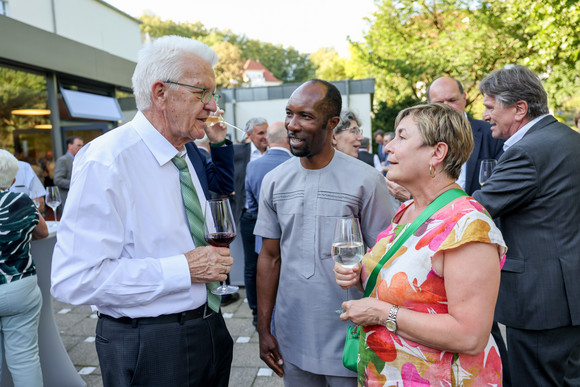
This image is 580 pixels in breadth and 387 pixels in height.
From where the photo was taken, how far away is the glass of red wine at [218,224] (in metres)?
1.88

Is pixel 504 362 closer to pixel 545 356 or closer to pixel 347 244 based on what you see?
pixel 545 356

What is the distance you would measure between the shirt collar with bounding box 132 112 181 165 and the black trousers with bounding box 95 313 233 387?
73 centimetres

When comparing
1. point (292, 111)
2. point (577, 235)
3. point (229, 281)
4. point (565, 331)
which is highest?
point (292, 111)

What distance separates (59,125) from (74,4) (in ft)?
12.5

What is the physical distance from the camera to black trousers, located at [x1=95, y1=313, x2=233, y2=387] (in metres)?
1.74

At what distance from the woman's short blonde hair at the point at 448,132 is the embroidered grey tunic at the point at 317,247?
1.68ft

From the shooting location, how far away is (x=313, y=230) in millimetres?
2135

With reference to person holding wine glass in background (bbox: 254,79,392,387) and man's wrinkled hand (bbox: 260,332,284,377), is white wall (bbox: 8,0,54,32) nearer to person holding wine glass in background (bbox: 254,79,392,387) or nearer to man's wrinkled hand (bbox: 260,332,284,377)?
person holding wine glass in background (bbox: 254,79,392,387)

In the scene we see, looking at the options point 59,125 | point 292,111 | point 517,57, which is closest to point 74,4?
point 59,125

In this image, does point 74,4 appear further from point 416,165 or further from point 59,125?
point 416,165

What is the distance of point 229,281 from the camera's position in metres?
6.23

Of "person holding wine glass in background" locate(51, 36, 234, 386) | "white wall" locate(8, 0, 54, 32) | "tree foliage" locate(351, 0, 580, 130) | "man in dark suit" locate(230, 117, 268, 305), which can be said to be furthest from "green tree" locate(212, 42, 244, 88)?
"person holding wine glass in background" locate(51, 36, 234, 386)

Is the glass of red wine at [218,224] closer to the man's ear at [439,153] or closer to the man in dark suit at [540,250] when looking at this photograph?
the man's ear at [439,153]

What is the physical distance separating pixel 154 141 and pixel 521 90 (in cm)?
233
